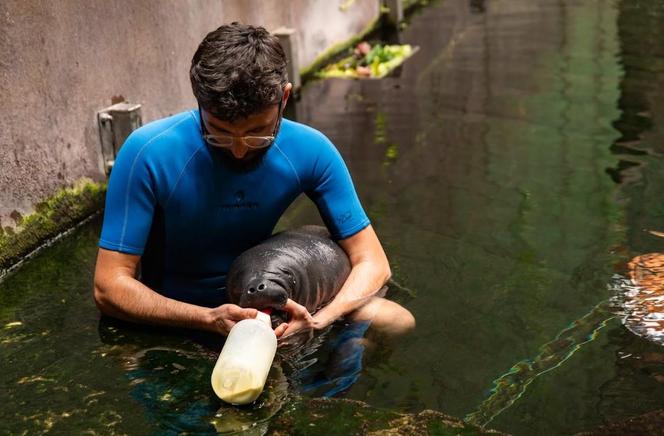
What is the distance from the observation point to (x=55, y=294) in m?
5.21

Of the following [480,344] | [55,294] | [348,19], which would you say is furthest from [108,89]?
[348,19]

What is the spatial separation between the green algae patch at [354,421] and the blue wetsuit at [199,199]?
80 centimetres

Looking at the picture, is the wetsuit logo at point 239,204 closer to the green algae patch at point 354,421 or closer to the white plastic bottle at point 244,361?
the white plastic bottle at point 244,361

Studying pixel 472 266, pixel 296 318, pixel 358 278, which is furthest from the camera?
pixel 472 266

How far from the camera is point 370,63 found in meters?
10.1

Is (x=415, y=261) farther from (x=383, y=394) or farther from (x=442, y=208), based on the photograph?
(x=383, y=394)

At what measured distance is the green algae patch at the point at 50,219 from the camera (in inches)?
217

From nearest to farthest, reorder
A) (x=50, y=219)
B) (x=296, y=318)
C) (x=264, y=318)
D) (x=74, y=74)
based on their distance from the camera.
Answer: (x=264, y=318) < (x=296, y=318) < (x=50, y=219) < (x=74, y=74)

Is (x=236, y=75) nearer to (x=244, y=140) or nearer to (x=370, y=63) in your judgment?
(x=244, y=140)

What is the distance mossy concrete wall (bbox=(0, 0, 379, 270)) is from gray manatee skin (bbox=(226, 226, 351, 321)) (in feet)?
6.24

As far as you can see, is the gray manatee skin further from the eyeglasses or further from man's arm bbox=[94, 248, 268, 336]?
the eyeglasses

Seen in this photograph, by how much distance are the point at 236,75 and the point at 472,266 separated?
2.08 meters

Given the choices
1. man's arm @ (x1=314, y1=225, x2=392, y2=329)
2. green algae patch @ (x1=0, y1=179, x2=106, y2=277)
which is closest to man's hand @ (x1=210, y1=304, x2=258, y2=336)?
man's arm @ (x1=314, y1=225, x2=392, y2=329)

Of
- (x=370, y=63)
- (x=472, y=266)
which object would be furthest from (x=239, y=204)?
(x=370, y=63)
